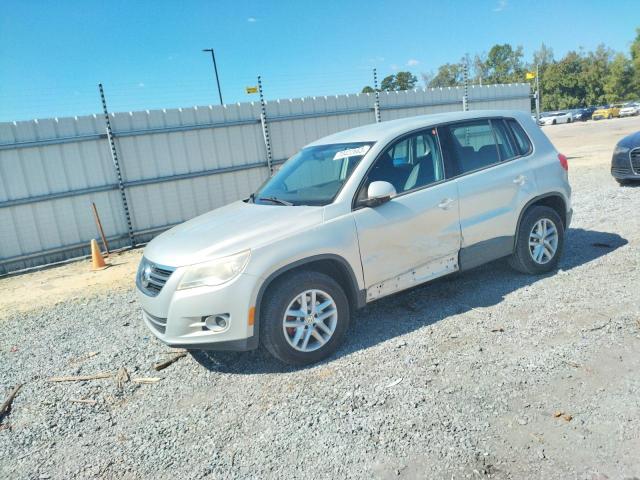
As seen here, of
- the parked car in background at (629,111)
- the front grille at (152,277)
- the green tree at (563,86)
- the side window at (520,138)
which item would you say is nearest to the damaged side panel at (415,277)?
the side window at (520,138)

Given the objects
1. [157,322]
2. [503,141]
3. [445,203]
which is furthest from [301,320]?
[503,141]

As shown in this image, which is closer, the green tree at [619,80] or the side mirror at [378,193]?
the side mirror at [378,193]

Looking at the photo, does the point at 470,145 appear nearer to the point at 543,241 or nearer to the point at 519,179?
the point at 519,179

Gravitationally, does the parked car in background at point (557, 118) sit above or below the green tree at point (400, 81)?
below

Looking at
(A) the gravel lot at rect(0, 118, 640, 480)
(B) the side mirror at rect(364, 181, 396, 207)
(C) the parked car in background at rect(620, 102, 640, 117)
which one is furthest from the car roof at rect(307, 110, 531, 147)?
(C) the parked car in background at rect(620, 102, 640, 117)

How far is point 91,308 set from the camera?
612 centimetres

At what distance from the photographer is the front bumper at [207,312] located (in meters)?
3.46

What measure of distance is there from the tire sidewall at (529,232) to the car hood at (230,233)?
7.80ft

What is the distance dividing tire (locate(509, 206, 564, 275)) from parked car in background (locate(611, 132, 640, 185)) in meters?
5.15

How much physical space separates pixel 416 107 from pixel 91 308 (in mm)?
9833

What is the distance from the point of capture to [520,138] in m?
5.16

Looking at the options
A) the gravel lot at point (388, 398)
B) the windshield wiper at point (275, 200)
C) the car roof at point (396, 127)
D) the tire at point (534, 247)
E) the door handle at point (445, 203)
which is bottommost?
the gravel lot at point (388, 398)

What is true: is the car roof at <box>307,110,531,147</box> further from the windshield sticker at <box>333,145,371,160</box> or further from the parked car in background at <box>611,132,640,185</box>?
the parked car in background at <box>611,132,640,185</box>

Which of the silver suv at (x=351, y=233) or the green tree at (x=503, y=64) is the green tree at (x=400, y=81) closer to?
the green tree at (x=503, y=64)
